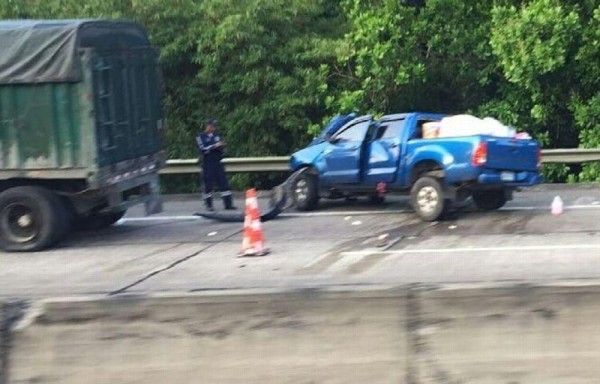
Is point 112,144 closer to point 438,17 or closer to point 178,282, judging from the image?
point 178,282

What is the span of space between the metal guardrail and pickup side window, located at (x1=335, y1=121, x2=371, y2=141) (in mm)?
3309

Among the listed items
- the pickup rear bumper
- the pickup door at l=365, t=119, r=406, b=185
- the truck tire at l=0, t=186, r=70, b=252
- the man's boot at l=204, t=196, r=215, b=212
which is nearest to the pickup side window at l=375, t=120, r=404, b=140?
the pickup door at l=365, t=119, r=406, b=185

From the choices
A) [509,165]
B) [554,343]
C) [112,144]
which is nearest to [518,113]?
[509,165]

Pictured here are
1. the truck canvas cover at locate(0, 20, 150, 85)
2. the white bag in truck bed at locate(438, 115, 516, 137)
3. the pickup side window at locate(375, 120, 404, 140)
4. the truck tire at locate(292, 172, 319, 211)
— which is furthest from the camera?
the truck tire at locate(292, 172, 319, 211)

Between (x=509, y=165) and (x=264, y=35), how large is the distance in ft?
27.7

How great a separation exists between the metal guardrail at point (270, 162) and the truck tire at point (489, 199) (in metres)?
4.14

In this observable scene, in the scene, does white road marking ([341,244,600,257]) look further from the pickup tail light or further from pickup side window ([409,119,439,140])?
pickup side window ([409,119,439,140])

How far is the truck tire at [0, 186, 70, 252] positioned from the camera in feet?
43.3

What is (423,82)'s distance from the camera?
2206 cm

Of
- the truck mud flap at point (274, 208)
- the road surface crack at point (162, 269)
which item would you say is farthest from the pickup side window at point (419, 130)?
the road surface crack at point (162, 269)

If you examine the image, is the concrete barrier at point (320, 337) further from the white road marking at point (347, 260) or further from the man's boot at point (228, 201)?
the man's boot at point (228, 201)

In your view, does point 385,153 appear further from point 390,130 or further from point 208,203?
point 208,203

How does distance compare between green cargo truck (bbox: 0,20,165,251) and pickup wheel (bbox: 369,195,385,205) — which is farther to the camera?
pickup wheel (bbox: 369,195,385,205)

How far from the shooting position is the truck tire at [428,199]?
14836 millimetres
